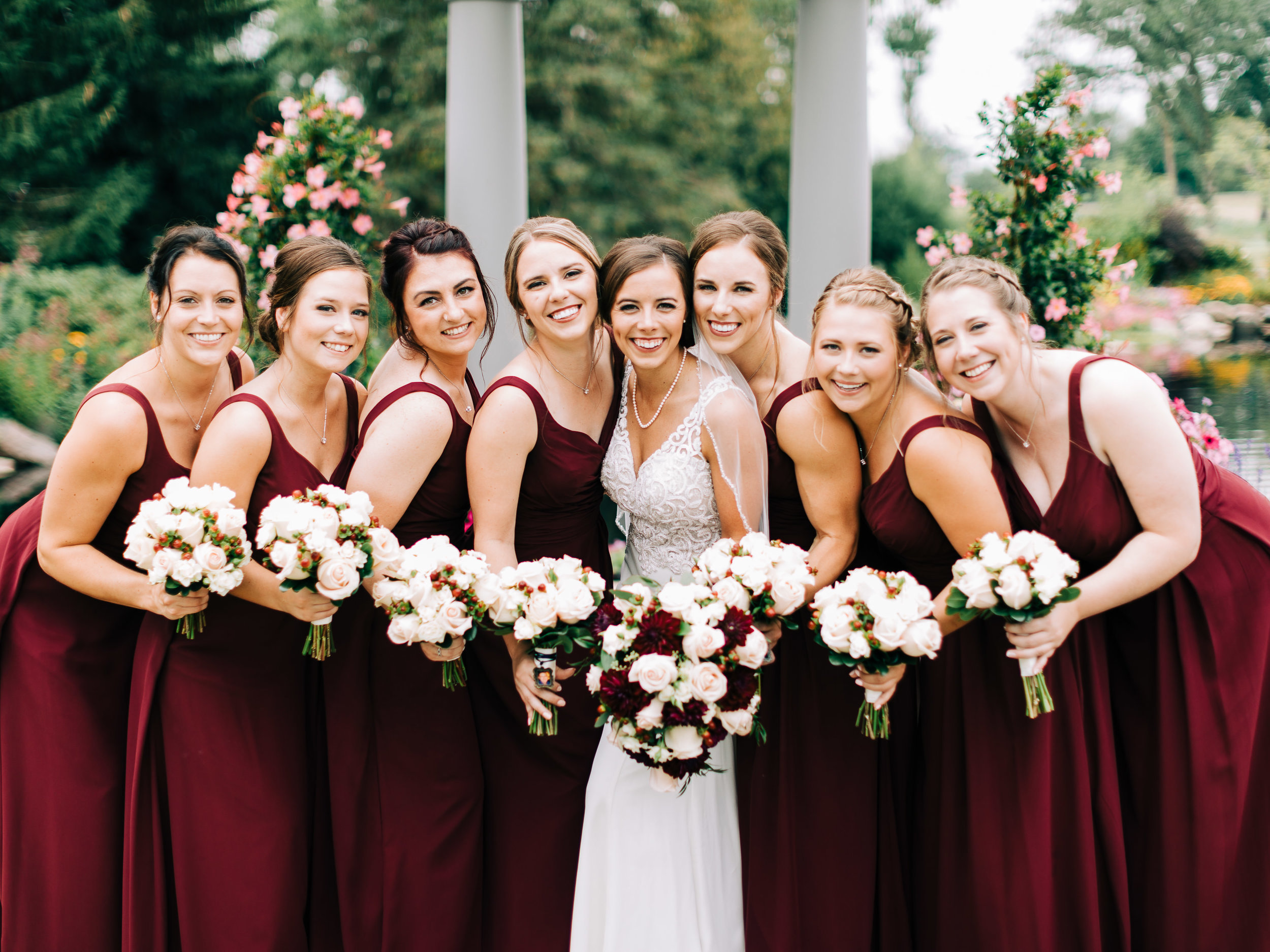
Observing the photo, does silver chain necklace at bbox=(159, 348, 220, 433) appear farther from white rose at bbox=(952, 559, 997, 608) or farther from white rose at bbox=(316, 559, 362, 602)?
white rose at bbox=(952, 559, 997, 608)

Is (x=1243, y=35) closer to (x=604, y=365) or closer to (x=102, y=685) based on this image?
(x=604, y=365)

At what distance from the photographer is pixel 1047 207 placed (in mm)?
6020

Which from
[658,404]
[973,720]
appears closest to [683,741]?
[973,720]

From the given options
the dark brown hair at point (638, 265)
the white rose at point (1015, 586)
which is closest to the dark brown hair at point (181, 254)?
the dark brown hair at point (638, 265)

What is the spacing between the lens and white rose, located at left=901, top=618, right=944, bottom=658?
2832 mm

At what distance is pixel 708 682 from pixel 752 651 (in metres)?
0.19

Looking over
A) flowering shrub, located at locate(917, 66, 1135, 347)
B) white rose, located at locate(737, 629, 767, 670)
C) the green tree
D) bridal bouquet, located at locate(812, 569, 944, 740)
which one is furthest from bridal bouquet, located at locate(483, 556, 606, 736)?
the green tree

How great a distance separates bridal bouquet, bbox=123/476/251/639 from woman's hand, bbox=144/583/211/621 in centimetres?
17

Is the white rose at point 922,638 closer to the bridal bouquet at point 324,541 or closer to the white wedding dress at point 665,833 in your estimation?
the white wedding dress at point 665,833

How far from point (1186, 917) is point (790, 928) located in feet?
4.54

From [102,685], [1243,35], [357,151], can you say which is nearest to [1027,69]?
[1243,35]

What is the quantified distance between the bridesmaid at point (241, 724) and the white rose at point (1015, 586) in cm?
243

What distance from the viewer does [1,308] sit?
11.6 meters

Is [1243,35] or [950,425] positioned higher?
[1243,35]
